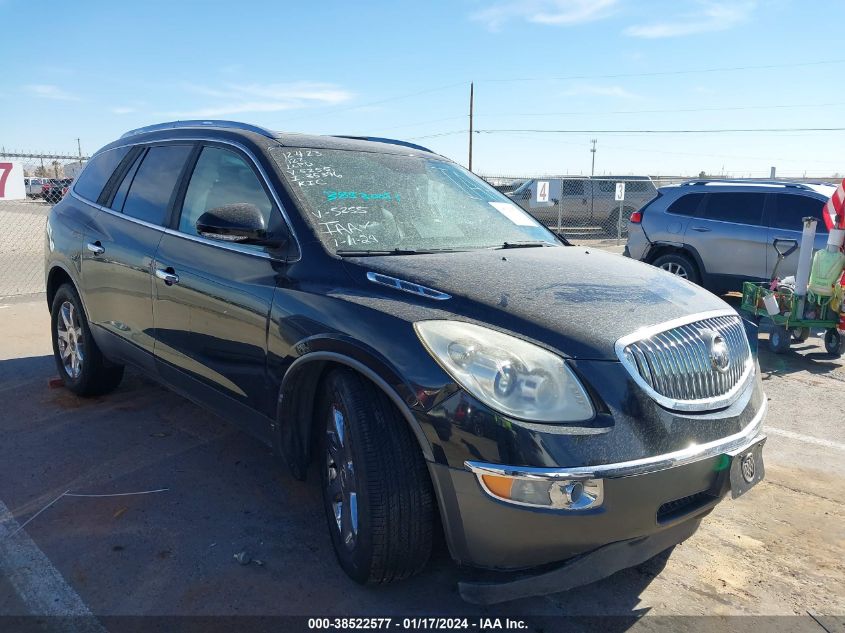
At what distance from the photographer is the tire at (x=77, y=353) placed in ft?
16.2

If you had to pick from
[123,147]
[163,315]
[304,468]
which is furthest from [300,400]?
[123,147]

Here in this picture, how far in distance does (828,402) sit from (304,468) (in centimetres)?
448

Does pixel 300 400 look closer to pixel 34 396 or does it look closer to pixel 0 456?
pixel 0 456

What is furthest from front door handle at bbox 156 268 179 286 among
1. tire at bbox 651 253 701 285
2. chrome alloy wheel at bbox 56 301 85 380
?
tire at bbox 651 253 701 285

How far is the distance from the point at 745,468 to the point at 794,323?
5.02 metres

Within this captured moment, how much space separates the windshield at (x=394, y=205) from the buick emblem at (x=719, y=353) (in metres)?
1.22

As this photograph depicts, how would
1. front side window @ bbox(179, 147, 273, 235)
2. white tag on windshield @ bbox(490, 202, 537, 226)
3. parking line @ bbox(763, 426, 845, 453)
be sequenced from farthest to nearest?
parking line @ bbox(763, 426, 845, 453) → white tag on windshield @ bbox(490, 202, 537, 226) → front side window @ bbox(179, 147, 273, 235)

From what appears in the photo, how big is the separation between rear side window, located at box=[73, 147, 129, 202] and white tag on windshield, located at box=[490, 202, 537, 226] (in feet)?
8.39

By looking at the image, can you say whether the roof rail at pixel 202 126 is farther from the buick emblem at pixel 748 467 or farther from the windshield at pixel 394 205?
the buick emblem at pixel 748 467

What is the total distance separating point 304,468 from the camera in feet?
10.3

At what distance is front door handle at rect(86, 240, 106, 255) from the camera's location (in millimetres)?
4500

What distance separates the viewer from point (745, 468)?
2623mm

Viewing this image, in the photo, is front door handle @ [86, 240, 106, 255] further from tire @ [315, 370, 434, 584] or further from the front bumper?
the front bumper

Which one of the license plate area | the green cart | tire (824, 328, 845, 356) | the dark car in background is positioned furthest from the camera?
the dark car in background
